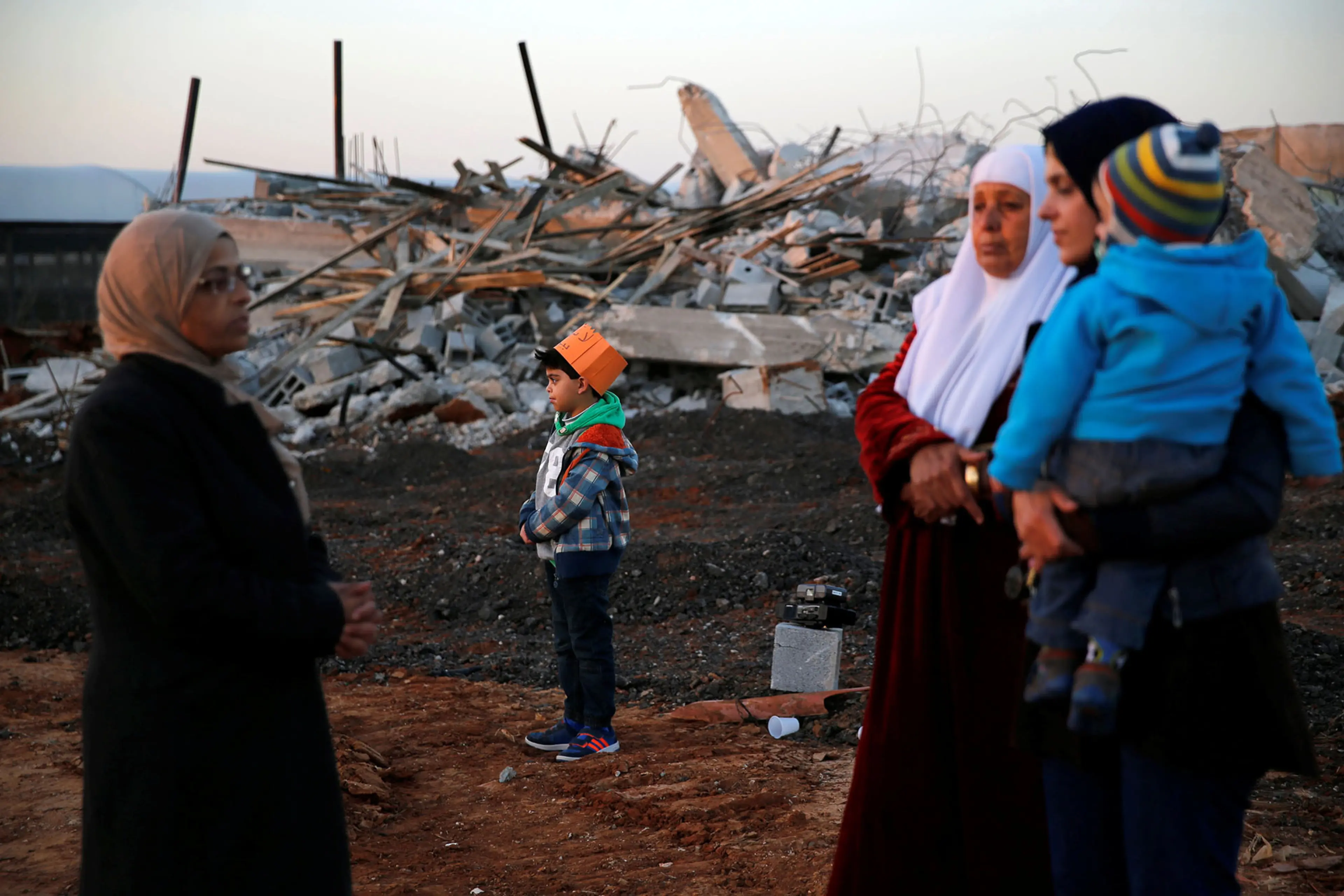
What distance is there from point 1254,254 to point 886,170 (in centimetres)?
1992

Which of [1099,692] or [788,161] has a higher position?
[788,161]

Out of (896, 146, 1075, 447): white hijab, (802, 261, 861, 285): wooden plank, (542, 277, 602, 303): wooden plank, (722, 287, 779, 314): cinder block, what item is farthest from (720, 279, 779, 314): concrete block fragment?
(896, 146, 1075, 447): white hijab

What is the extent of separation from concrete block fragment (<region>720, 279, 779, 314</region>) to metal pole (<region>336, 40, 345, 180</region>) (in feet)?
46.1

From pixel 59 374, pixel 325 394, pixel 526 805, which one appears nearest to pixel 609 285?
pixel 325 394

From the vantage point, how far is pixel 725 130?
→ 21.2 m

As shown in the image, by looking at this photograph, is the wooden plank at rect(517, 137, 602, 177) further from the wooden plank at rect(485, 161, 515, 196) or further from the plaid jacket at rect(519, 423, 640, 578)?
the plaid jacket at rect(519, 423, 640, 578)

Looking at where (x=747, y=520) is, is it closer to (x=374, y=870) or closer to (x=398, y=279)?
(x=374, y=870)

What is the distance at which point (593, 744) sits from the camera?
4980 millimetres

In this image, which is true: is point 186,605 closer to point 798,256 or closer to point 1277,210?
point 798,256

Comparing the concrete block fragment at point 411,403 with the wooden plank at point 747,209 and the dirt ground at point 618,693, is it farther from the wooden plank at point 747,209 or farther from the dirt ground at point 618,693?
the wooden plank at point 747,209

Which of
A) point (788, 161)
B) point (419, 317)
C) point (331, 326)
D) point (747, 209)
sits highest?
point (788, 161)

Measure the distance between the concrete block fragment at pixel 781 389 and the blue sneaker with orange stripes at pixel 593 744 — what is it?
9225 millimetres

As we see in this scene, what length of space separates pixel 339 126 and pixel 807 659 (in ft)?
78.4

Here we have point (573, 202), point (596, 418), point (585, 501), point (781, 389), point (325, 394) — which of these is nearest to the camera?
point (585, 501)
